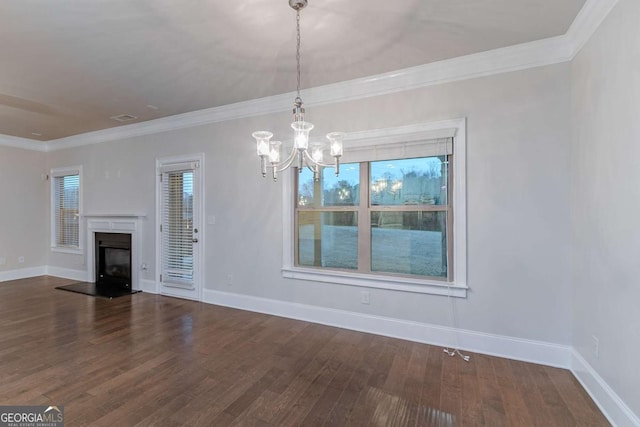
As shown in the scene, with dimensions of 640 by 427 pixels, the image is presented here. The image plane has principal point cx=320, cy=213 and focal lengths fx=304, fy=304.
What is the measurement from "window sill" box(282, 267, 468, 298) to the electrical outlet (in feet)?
0.29

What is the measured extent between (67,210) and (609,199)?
8.44 metres

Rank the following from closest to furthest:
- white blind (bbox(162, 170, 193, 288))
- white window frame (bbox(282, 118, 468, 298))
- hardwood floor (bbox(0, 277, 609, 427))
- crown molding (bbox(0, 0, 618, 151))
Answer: hardwood floor (bbox(0, 277, 609, 427))
crown molding (bbox(0, 0, 618, 151))
white window frame (bbox(282, 118, 468, 298))
white blind (bbox(162, 170, 193, 288))

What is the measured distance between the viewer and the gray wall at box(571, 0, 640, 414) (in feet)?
5.90

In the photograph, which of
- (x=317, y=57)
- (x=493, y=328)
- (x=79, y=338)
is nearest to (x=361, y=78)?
(x=317, y=57)

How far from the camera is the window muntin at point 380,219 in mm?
3234

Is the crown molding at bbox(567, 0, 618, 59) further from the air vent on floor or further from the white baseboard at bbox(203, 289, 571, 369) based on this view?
the air vent on floor

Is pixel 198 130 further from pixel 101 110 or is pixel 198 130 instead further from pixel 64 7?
pixel 64 7

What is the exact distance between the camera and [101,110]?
4445 millimetres

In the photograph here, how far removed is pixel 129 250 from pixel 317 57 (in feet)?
15.1

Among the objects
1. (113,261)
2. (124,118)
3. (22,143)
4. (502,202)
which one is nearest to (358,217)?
(502,202)

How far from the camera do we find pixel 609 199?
2049mm

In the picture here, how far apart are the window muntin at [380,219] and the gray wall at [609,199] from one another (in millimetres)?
1064

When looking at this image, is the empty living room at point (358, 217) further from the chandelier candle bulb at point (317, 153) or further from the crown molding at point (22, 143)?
the crown molding at point (22, 143)

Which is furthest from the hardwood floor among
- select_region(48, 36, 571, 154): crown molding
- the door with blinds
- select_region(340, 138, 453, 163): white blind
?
select_region(48, 36, 571, 154): crown molding
